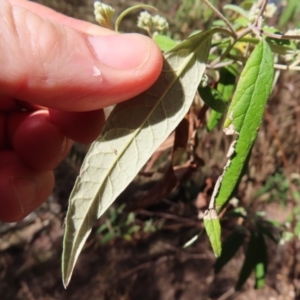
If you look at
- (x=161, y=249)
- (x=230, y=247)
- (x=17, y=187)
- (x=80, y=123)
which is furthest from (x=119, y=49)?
(x=161, y=249)

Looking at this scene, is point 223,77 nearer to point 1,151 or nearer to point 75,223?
point 75,223

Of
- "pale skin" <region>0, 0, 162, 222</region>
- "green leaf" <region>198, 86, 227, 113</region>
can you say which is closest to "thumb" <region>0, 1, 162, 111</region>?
"pale skin" <region>0, 0, 162, 222</region>

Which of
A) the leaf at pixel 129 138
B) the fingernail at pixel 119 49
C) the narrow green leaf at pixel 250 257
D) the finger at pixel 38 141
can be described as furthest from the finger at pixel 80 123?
the narrow green leaf at pixel 250 257

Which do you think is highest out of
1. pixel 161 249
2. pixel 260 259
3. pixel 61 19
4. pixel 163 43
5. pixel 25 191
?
pixel 163 43

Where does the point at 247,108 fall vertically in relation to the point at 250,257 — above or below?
above

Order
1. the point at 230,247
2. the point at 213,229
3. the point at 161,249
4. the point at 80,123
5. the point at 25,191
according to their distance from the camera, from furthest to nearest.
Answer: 1. the point at 161,249
2. the point at 230,247
3. the point at 25,191
4. the point at 80,123
5. the point at 213,229

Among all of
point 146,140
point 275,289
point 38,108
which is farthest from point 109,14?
point 275,289

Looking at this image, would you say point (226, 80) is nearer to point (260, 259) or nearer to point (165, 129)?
point (165, 129)
